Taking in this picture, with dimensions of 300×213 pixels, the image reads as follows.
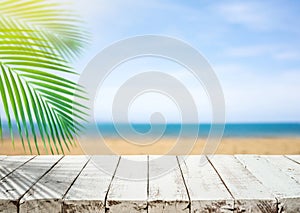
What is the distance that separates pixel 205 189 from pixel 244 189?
0.14m

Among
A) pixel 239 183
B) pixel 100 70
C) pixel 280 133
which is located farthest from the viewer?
pixel 280 133

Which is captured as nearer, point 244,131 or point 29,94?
point 29,94

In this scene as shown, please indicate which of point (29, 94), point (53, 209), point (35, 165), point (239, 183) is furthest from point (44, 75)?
point (239, 183)

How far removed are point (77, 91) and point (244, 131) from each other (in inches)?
705

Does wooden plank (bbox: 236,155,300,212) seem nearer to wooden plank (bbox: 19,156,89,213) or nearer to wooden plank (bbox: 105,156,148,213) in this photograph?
wooden plank (bbox: 105,156,148,213)

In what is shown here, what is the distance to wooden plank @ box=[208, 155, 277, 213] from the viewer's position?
129 cm

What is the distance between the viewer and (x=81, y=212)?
4.20ft

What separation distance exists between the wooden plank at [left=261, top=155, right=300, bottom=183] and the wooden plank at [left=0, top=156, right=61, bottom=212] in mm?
1037

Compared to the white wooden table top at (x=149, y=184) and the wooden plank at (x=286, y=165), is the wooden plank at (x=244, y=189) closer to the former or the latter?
the white wooden table top at (x=149, y=184)

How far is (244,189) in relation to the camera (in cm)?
141

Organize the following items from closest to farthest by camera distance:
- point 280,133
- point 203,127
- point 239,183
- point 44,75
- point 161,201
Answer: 1. point 161,201
2. point 239,183
3. point 44,75
4. point 280,133
5. point 203,127

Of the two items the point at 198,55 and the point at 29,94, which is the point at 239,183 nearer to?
the point at 29,94

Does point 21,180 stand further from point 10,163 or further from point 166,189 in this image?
point 166,189

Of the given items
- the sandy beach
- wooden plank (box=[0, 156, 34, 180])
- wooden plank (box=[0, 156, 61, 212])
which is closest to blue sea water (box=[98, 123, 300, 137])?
the sandy beach
